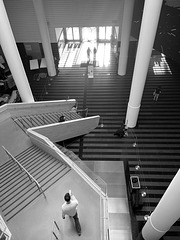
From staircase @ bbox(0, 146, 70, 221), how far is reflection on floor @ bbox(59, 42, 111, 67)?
11.1 meters

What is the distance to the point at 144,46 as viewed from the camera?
7.27m

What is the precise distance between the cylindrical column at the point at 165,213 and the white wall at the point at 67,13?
1371 centimetres

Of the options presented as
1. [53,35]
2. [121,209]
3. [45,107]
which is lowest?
[121,209]

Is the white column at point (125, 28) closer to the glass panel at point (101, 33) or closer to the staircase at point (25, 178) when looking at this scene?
the glass panel at point (101, 33)

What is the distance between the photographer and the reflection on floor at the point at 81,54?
56.5 feet

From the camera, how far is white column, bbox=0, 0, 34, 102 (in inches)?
303

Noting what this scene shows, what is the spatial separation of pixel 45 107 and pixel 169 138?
686 centimetres

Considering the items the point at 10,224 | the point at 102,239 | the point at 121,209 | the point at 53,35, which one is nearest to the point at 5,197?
the point at 10,224

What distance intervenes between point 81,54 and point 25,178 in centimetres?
1419

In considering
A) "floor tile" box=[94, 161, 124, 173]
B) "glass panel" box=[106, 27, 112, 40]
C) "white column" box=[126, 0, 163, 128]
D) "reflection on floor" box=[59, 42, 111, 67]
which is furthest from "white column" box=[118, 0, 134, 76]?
"floor tile" box=[94, 161, 124, 173]

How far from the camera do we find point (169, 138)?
10.3 meters

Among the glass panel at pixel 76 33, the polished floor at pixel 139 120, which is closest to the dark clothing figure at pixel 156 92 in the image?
the polished floor at pixel 139 120

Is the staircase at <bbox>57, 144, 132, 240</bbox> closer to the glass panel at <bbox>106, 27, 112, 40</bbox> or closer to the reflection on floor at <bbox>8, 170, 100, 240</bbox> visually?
the reflection on floor at <bbox>8, 170, 100, 240</bbox>

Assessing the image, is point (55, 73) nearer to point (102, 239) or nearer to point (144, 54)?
point (144, 54)
